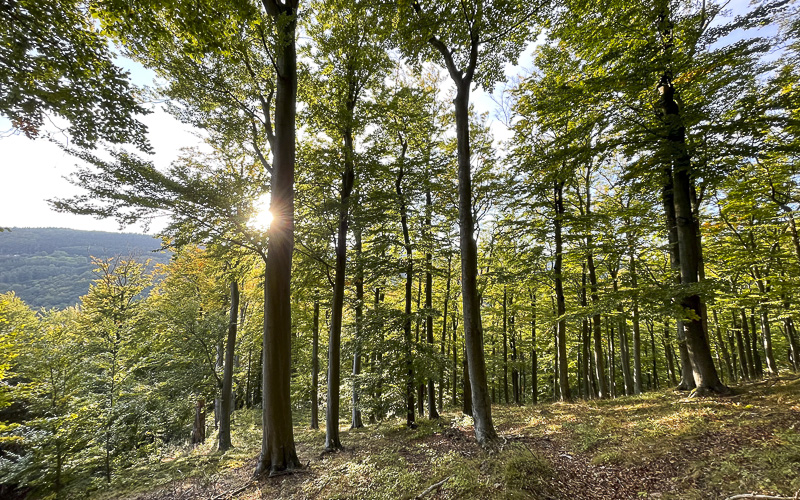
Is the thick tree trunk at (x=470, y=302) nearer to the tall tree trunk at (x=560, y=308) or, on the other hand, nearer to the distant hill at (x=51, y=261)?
the tall tree trunk at (x=560, y=308)

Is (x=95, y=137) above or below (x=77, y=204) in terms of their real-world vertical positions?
above

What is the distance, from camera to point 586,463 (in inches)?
210

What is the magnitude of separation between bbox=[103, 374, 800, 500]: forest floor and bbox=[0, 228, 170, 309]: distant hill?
48880mm

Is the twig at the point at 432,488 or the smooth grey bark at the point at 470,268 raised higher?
the smooth grey bark at the point at 470,268

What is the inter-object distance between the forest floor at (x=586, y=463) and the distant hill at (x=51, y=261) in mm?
48880

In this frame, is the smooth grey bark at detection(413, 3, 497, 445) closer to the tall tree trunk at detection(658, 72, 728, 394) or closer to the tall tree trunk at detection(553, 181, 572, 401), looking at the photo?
the tall tree trunk at detection(658, 72, 728, 394)

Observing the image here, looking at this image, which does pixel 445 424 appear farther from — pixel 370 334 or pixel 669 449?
pixel 669 449

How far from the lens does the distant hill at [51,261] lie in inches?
3295

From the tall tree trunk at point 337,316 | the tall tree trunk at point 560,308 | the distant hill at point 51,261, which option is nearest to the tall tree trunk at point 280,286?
the tall tree trunk at point 337,316

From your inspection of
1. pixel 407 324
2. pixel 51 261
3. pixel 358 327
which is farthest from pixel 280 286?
pixel 51 261

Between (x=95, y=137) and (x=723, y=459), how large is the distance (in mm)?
11028

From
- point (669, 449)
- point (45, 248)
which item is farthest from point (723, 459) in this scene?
point (45, 248)

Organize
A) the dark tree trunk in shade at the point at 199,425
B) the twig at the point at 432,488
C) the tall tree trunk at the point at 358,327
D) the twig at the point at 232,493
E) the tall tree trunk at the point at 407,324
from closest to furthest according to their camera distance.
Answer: the twig at the point at 432,488 → the twig at the point at 232,493 → the tall tree trunk at the point at 407,324 → the tall tree trunk at the point at 358,327 → the dark tree trunk in shade at the point at 199,425

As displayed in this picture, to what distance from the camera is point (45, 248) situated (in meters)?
137
